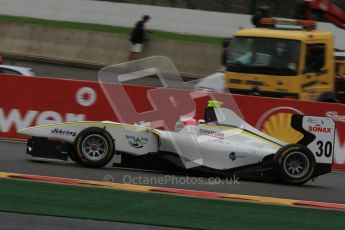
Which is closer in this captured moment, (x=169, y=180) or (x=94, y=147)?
(x=169, y=180)

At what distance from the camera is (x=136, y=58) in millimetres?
22359

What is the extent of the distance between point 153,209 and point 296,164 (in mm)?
2943

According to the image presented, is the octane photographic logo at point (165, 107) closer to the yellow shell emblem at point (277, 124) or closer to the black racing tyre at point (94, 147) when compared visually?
the black racing tyre at point (94, 147)

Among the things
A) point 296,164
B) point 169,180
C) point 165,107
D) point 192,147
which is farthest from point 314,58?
point 169,180

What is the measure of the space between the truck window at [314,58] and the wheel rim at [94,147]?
20.0 ft

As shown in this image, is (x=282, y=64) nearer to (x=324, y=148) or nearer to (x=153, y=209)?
(x=324, y=148)

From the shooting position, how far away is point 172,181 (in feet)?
32.1


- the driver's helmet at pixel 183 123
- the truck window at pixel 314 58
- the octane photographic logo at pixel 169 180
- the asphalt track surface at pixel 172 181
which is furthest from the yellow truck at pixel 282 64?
the driver's helmet at pixel 183 123

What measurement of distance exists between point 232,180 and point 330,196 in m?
1.36

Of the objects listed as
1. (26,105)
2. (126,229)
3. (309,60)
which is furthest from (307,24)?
(126,229)

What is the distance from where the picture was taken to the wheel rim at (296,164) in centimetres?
992

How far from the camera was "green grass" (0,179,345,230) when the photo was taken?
7.36 meters

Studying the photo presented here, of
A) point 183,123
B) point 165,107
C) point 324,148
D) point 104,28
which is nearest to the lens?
point 183,123

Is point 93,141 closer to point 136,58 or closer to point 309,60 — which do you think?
point 309,60
